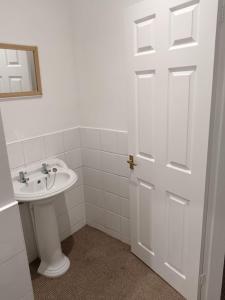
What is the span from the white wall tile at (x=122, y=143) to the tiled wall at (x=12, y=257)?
3.53 feet

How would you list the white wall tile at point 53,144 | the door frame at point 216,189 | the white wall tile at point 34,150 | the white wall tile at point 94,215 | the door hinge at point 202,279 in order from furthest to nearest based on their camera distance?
1. the white wall tile at point 94,215
2. the white wall tile at point 53,144
3. the white wall tile at point 34,150
4. the door hinge at point 202,279
5. the door frame at point 216,189

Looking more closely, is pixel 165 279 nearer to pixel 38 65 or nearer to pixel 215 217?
pixel 215 217

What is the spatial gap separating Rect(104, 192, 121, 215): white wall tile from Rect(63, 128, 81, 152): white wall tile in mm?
545

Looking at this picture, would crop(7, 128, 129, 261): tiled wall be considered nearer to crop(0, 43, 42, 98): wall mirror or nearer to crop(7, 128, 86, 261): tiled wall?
crop(7, 128, 86, 261): tiled wall

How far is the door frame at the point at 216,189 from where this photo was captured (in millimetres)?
1135

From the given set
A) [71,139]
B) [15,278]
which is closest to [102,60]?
[71,139]

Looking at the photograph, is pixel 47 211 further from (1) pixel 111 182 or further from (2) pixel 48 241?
(1) pixel 111 182

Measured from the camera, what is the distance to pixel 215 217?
1.35m

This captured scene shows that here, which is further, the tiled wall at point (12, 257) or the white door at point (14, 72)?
the white door at point (14, 72)

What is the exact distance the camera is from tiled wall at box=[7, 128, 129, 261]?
1.92m

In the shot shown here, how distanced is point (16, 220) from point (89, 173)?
129 cm

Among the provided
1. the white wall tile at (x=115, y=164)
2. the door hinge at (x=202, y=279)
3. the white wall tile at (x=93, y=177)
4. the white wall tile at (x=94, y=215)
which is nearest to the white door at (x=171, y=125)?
the door hinge at (x=202, y=279)

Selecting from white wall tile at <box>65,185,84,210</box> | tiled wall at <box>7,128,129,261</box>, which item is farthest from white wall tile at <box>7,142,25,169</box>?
white wall tile at <box>65,185,84,210</box>

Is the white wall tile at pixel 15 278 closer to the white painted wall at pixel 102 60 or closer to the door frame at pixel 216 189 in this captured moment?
the door frame at pixel 216 189
